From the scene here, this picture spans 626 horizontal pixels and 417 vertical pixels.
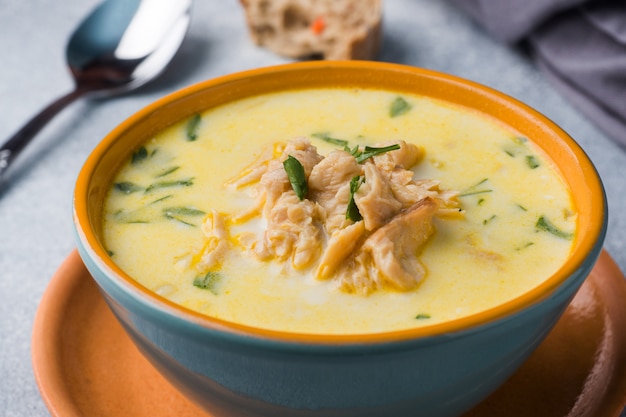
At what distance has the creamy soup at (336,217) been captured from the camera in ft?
4.65

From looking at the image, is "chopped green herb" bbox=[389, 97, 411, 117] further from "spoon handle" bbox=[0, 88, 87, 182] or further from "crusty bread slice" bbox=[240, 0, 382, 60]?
"spoon handle" bbox=[0, 88, 87, 182]

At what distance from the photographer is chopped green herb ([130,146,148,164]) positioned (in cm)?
183

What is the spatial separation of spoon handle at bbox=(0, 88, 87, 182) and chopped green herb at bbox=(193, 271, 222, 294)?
1.49 meters

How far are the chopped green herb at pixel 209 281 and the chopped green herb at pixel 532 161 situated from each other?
0.73m

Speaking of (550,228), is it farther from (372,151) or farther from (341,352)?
(341,352)

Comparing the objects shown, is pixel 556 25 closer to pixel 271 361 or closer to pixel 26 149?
pixel 26 149

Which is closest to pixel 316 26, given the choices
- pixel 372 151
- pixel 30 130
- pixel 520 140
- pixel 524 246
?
pixel 30 130

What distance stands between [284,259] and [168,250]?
0.74 ft

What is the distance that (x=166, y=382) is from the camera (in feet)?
5.52

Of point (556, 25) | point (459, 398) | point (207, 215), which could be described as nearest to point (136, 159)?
point (207, 215)

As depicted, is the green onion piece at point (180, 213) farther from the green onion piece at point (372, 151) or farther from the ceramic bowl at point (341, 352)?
the green onion piece at point (372, 151)

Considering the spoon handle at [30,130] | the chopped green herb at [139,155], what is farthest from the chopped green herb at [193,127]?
the spoon handle at [30,130]

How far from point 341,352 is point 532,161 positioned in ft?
2.57

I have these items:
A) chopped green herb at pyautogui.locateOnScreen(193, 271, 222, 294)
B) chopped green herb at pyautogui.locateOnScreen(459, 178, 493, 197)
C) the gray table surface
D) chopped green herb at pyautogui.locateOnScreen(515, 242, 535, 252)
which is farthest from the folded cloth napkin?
chopped green herb at pyautogui.locateOnScreen(193, 271, 222, 294)
